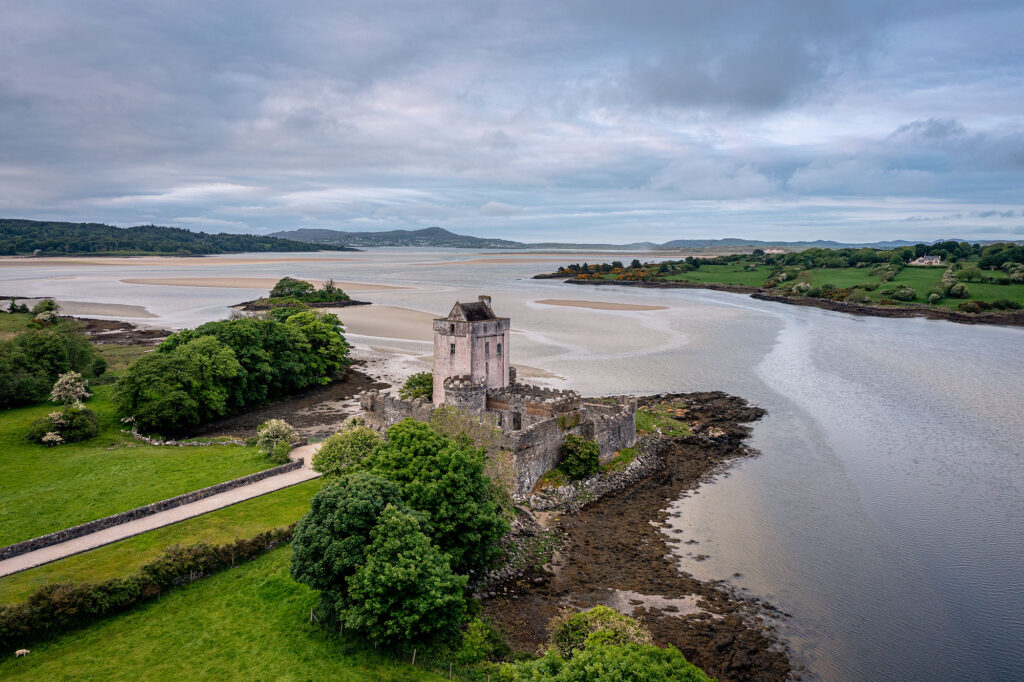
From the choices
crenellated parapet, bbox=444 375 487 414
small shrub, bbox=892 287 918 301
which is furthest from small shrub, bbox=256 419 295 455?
small shrub, bbox=892 287 918 301

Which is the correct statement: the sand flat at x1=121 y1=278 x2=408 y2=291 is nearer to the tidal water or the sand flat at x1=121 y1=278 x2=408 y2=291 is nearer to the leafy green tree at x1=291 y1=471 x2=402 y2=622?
the tidal water

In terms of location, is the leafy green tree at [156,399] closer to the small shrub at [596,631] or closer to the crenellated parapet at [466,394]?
the crenellated parapet at [466,394]

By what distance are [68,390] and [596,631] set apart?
106ft

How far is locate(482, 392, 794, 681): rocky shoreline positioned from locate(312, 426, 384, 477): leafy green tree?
631cm

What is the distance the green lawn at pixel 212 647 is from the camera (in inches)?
530

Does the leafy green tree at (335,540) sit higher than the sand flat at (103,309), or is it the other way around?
the sand flat at (103,309)

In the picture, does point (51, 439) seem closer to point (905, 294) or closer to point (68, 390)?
point (68, 390)

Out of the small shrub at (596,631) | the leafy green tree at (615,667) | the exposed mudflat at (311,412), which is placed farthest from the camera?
the exposed mudflat at (311,412)

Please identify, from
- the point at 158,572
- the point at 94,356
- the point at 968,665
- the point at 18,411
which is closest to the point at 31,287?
the point at 94,356

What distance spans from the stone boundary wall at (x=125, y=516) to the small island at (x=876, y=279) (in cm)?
8854

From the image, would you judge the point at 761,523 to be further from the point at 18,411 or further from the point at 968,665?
the point at 18,411

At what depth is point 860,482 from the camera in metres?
27.9

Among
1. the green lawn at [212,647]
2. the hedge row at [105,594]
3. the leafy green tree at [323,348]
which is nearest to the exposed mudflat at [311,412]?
the leafy green tree at [323,348]

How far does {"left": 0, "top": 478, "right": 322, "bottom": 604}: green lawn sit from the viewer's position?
1602 centimetres
